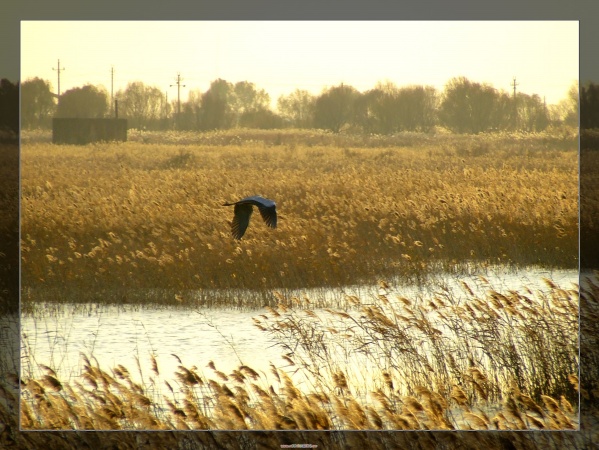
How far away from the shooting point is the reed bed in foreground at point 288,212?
8398 millimetres

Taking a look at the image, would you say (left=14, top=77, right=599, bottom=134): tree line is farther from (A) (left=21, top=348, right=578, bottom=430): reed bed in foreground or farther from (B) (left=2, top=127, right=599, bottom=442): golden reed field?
(A) (left=21, top=348, right=578, bottom=430): reed bed in foreground

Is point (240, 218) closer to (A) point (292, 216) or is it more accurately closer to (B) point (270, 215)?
(B) point (270, 215)

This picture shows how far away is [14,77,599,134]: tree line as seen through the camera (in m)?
8.05

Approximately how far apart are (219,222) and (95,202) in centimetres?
124

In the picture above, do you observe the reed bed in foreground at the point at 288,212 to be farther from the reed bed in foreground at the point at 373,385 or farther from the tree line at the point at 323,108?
the reed bed in foreground at the point at 373,385

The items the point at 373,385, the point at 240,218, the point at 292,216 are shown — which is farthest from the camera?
the point at 292,216

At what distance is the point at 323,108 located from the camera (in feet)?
28.1

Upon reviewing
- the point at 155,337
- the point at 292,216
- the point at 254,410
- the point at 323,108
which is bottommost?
the point at 254,410

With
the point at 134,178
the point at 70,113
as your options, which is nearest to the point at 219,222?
the point at 134,178

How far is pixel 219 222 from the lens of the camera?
344 inches

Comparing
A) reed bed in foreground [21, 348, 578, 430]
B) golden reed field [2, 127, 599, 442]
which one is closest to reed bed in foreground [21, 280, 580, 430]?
reed bed in foreground [21, 348, 578, 430]

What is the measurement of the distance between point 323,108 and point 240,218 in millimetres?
1861

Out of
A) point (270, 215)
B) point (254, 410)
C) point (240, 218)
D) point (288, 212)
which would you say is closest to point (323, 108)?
point (288, 212)

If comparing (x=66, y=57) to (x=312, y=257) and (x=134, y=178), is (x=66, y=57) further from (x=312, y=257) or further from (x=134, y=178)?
(x=312, y=257)
